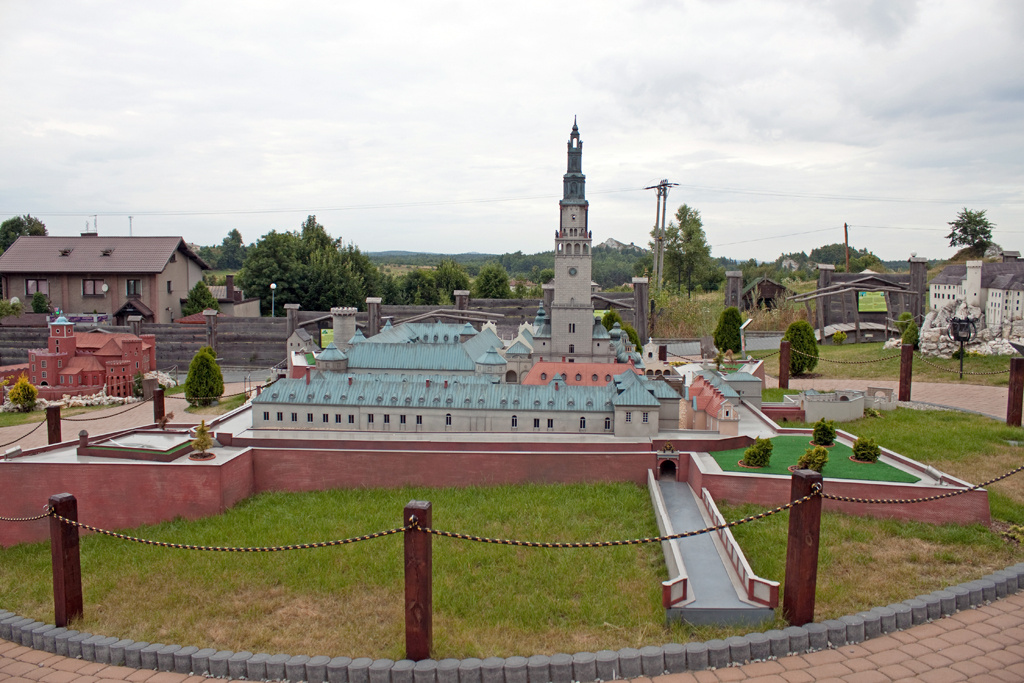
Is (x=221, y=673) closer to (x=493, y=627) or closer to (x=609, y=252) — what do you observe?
(x=493, y=627)

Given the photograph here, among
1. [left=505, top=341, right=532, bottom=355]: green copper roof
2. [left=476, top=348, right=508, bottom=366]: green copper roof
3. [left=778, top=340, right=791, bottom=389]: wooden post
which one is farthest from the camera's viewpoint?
[left=778, top=340, right=791, bottom=389]: wooden post

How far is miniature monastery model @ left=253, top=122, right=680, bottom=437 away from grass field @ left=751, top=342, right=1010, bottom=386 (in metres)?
10.7

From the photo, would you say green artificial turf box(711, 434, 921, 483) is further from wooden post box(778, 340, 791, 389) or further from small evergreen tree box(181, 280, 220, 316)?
small evergreen tree box(181, 280, 220, 316)

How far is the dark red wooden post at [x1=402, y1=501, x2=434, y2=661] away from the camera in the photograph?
897cm

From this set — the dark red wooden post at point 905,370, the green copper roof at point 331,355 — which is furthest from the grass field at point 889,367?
the green copper roof at point 331,355

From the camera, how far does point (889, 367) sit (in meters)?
29.0

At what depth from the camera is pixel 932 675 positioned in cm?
830

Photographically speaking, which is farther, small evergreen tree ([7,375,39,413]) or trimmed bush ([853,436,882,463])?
small evergreen tree ([7,375,39,413])

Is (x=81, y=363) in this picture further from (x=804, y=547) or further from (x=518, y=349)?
(x=804, y=547)

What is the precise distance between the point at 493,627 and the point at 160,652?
15.5 feet

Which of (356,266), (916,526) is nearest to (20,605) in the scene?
(916,526)

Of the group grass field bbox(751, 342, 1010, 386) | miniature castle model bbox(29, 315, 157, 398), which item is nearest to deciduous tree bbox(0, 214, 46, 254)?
miniature castle model bbox(29, 315, 157, 398)

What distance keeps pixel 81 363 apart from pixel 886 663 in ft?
106

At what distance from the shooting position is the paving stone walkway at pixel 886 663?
8.38 m
